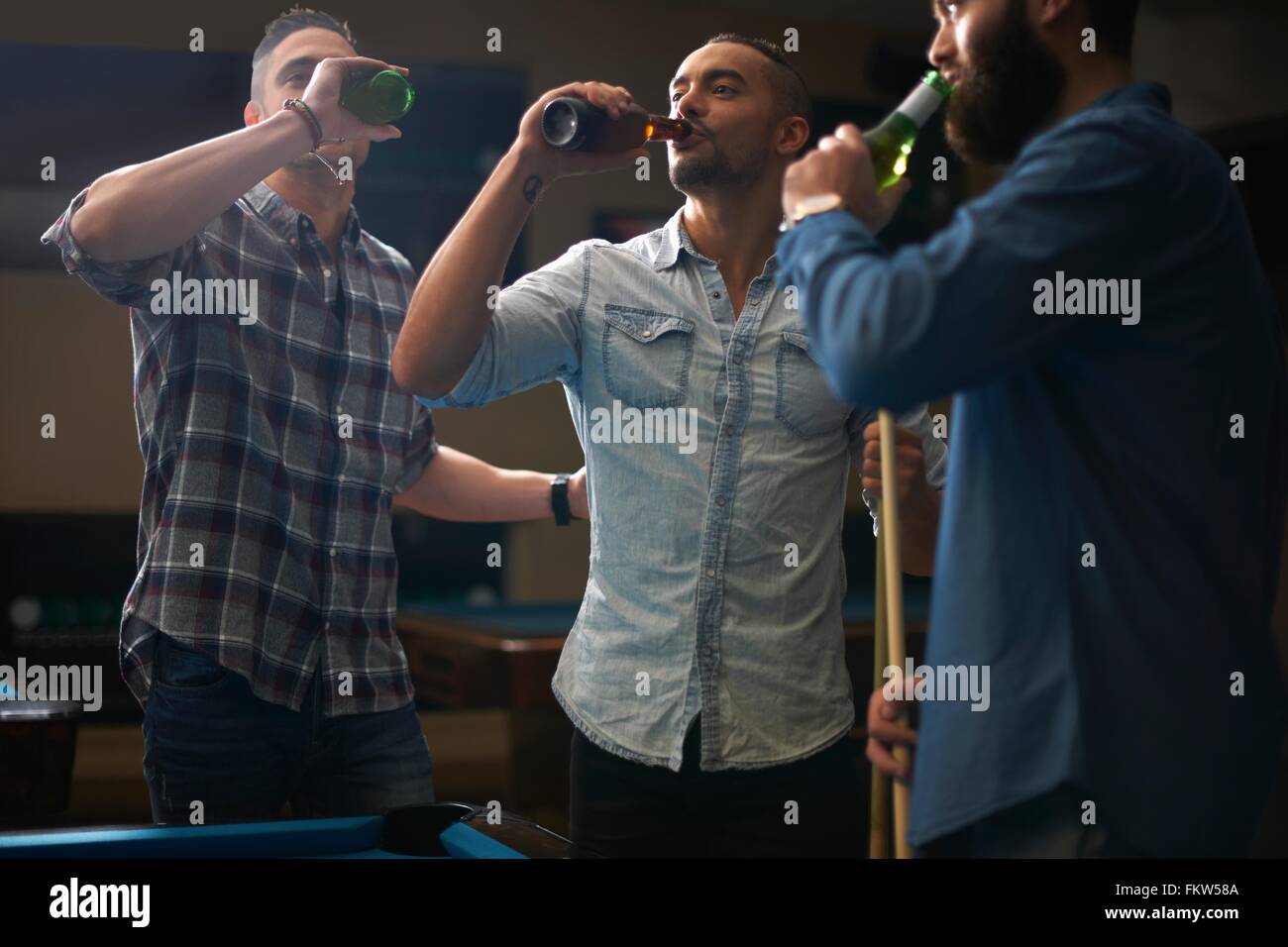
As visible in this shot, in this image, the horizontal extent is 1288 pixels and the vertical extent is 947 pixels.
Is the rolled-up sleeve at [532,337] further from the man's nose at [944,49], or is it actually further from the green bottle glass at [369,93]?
the man's nose at [944,49]

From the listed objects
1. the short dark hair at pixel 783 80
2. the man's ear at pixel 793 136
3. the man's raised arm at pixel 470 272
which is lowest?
the man's raised arm at pixel 470 272

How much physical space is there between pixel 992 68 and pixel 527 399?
4.33m

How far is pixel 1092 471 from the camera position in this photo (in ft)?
3.90

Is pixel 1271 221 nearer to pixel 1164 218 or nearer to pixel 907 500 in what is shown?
pixel 907 500

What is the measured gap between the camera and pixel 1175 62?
3.80 m

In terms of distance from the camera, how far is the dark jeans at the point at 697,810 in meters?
1.73

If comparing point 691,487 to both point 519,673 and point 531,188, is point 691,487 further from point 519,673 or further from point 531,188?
point 519,673

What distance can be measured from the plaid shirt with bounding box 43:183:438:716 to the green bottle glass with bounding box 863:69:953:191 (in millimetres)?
953

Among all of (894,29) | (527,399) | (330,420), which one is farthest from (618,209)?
(330,420)

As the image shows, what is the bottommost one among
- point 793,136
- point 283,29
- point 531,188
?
point 531,188

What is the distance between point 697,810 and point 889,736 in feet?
1.45
